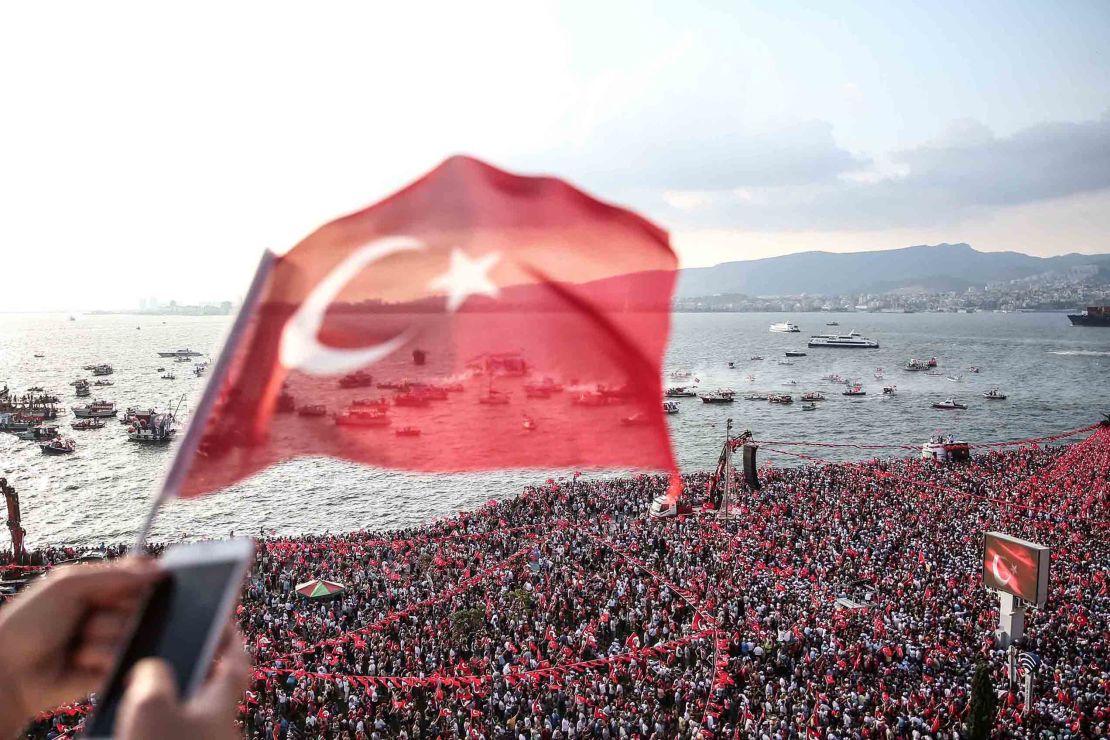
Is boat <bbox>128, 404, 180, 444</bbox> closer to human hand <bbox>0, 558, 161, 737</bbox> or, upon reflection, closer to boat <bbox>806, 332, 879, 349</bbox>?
human hand <bbox>0, 558, 161, 737</bbox>

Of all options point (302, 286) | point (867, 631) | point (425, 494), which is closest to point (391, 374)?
point (302, 286)

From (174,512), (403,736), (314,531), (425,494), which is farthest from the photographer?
(425,494)

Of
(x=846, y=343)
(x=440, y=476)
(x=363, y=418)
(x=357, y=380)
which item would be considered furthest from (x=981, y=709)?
(x=846, y=343)

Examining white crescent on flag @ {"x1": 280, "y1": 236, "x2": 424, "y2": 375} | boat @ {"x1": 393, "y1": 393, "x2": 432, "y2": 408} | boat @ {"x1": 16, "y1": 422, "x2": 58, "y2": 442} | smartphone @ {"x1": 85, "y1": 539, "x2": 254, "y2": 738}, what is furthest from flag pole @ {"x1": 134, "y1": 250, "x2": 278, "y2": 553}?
boat @ {"x1": 16, "y1": 422, "x2": 58, "y2": 442}

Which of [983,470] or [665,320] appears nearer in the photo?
[665,320]

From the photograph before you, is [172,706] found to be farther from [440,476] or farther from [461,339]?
[440,476]

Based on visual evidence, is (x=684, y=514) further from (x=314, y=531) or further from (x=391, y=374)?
(x=391, y=374)

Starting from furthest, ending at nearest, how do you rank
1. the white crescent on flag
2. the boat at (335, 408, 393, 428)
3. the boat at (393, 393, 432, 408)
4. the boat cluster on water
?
the boat cluster on water, the boat at (393, 393, 432, 408), the boat at (335, 408, 393, 428), the white crescent on flag
